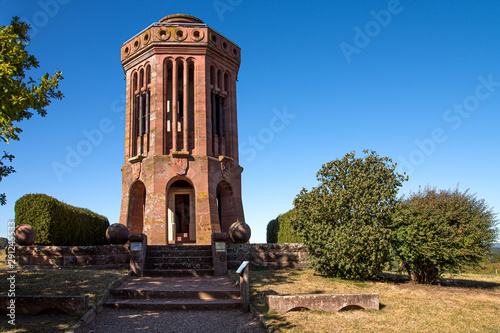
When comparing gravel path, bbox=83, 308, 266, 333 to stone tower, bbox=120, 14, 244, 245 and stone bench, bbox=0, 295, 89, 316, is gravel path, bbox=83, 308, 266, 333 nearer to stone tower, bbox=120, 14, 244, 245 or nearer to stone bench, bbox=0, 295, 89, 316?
stone bench, bbox=0, 295, 89, 316

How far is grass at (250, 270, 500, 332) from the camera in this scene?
21.8 feet

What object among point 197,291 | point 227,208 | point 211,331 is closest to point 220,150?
point 227,208

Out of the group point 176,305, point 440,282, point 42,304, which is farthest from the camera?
point 440,282

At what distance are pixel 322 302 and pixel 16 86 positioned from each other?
25.0 feet

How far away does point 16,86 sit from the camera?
748cm

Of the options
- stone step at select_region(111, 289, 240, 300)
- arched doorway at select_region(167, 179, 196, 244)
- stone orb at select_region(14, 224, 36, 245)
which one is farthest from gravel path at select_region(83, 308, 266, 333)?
arched doorway at select_region(167, 179, 196, 244)

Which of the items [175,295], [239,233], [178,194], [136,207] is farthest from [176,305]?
[178,194]

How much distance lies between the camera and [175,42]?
18.5 m

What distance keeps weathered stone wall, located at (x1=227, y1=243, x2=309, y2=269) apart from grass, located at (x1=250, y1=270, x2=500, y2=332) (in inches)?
60.1

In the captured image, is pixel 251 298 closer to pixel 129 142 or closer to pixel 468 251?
pixel 468 251

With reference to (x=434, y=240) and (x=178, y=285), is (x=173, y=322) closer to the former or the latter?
(x=178, y=285)

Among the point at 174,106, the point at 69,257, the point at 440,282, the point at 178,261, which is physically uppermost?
the point at 174,106

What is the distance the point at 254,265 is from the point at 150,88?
10.7m

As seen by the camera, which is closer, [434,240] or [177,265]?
[434,240]
